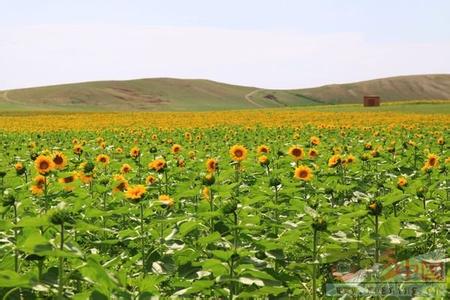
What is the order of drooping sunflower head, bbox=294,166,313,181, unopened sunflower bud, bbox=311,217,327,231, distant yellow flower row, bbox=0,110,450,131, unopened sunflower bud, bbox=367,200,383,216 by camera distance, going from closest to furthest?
unopened sunflower bud, bbox=311,217,327,231, unopened sunflower bud, bbox=367,200,383,216, drooping sunflower head, bbox=294,166,313,181, distant yellow flower row, bbox=0,110,450,131

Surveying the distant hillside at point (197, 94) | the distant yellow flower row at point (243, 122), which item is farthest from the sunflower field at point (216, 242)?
the distant hillside at point (197, 94)

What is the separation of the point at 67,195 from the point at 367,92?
5290 inches

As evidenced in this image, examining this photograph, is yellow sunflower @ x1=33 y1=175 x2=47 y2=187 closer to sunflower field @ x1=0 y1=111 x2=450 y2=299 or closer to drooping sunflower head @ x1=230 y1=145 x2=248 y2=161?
sunflower field @ x1=0 y1=111 x2=450 y2=299

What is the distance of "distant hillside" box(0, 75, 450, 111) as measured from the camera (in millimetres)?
110625

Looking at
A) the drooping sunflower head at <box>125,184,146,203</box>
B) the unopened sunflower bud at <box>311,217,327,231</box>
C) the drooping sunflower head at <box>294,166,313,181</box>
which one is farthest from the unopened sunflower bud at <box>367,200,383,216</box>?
the drooping sunflower head at <box>294,166,313,181</box>

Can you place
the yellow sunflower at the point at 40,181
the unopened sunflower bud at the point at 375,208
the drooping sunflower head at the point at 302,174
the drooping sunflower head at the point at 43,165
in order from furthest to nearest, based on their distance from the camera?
the drooping sunflower head at the point at 302,174 → the yellow sunflower at the point at 40,181 → the drooping sunflower head at the point at 43,165 → the unopened sunflower bud at the point at 375,208

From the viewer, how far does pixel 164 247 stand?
4684 mm

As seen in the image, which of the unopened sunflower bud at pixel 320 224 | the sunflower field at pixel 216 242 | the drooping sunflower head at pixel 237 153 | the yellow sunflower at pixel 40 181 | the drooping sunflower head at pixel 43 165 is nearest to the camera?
the sunflower field at pixel 216 242

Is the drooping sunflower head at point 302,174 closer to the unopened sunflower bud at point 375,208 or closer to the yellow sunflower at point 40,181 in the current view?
the unopened sunflower bud at point 375,208

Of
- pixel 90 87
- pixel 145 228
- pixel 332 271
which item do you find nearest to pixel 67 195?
pixel 145 228

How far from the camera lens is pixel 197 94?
128 meters

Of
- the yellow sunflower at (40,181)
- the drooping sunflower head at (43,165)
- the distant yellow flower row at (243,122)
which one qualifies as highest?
the drooping sunflower head at (43,165)

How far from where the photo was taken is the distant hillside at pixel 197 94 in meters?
111

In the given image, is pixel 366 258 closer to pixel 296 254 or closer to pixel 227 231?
pixel 296 254
